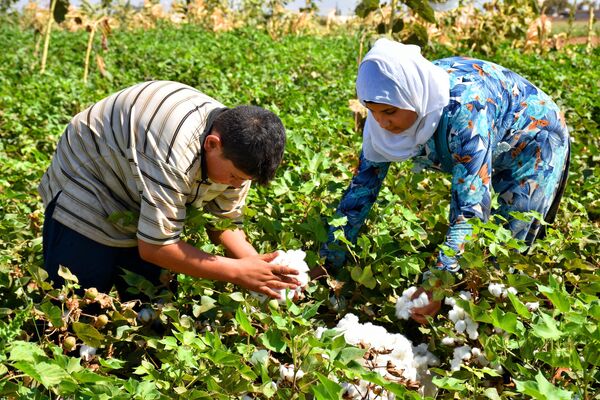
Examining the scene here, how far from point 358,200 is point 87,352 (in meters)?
1.14

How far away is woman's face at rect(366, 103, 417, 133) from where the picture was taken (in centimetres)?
237

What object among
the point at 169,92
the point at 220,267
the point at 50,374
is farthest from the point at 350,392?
the point at 169,92

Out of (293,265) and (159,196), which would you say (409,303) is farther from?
(159,196)

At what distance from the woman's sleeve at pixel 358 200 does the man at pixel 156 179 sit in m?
0.32

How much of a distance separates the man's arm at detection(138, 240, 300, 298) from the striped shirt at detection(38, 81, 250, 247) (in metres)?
0.04

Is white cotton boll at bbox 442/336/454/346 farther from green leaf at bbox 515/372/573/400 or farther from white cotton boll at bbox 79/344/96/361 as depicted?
white cotton boll at bbox 79/344/96/361

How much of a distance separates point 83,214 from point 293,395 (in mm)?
1015

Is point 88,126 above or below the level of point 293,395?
above

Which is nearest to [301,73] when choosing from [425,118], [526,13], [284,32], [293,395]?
[526,13]

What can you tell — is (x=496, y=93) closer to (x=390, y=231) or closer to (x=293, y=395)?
(x=390, y=231)

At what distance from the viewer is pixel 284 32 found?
17.5 metres

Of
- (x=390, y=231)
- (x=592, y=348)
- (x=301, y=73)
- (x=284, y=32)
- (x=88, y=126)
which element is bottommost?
(x=284, y=32)

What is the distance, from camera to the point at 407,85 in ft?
7.52

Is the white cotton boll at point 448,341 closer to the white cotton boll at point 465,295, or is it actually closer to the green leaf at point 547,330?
the white cotton boll at point 465,295
